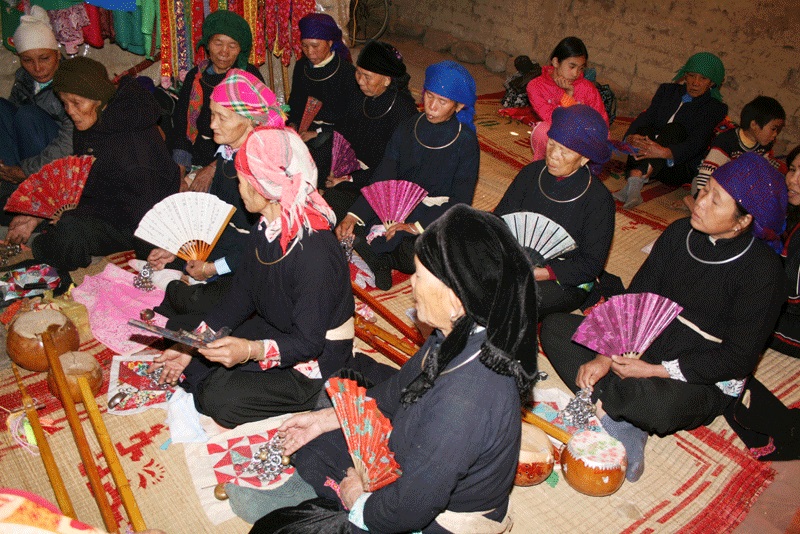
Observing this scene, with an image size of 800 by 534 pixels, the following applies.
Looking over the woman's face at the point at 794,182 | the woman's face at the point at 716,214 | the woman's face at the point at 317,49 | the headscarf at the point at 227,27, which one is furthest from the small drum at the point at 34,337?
the woman's face at the point at 794,182

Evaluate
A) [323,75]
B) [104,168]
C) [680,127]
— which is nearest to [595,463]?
[104,168]

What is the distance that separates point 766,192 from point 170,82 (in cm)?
491

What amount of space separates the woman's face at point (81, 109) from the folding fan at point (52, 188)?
0.23 metres

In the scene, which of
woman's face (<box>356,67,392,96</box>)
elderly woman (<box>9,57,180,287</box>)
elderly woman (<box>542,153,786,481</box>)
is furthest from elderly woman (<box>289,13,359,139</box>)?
elderly woman (<box>542,153,786,481</box>)

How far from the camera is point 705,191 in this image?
2.94m

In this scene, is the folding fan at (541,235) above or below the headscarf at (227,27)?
below

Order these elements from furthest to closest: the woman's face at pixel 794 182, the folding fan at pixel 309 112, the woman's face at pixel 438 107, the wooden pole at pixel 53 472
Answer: the folding fan at pixel 309 112 → the woman's face at pixel 438 107 → the woman's face at pixel 794 182 → the wooden pole at pixel 53 472

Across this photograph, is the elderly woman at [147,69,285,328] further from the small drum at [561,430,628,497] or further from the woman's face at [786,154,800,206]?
the woman's face at [786,154,800,206]

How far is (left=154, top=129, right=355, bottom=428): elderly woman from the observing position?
262cm

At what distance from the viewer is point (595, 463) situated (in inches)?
111

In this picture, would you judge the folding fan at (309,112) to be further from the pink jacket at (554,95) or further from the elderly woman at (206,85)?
the pink jacket at (554,95)

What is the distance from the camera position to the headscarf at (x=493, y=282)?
1665 mm

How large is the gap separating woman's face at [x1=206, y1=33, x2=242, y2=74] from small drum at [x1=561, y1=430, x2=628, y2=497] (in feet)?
12.3

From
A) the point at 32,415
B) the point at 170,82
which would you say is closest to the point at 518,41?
the point at 170,82
